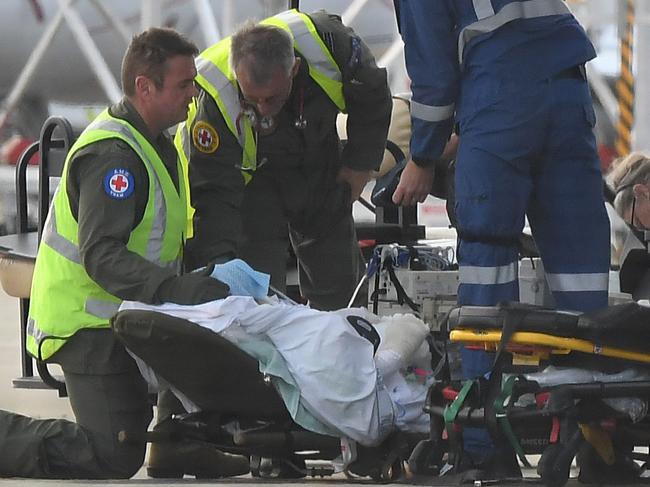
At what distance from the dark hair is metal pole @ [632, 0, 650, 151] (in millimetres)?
5388

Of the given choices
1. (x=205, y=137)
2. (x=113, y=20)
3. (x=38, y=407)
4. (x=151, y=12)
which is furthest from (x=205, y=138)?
(x=113, y=20)

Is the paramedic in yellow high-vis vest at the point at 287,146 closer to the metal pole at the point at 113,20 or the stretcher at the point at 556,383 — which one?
the stretcher at the point at 556,383

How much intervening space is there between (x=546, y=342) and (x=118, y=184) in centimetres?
126

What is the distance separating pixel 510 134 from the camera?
391 centimetres

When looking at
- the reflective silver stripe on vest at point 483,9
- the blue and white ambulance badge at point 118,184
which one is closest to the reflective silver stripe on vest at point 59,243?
the blue and white ambulance badge at point 118,184

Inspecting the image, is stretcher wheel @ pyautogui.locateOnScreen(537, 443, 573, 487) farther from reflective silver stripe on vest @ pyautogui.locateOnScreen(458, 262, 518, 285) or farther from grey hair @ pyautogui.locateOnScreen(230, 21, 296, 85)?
grey hair @ pyautogui.locateOnScreen(230, 21, 296, 85)

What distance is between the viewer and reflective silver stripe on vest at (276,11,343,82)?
490cm

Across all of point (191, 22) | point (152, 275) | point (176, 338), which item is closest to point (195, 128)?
point (152, 275)

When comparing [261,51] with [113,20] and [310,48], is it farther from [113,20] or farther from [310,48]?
[113,20]

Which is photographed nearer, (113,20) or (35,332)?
(35,332)

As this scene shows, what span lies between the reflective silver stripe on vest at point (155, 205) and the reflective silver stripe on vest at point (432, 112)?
0.75 metres

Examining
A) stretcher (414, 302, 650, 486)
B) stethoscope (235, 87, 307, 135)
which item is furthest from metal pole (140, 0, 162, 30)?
stretcher (414, 302, 650, 486)

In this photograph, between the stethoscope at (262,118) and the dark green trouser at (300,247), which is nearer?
the stethoscope at (262,118)

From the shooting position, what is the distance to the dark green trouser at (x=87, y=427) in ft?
13.9
